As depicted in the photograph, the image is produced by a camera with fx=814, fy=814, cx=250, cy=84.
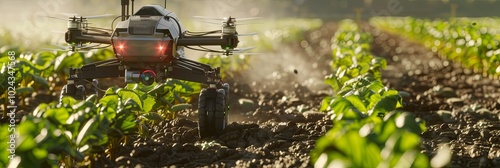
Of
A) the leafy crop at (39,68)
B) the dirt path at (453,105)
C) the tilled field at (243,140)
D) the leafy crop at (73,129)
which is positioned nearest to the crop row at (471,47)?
the dirt path at (453,105)

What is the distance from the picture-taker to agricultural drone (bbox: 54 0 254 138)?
20.2 feet

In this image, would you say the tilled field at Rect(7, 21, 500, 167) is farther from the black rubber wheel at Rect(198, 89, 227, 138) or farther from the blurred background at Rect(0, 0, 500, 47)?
the blurred background at Rect(0, 0, 500, 47)

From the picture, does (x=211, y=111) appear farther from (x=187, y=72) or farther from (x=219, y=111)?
(x=187, y=72)

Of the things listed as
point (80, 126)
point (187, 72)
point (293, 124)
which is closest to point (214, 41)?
point (187, 72)

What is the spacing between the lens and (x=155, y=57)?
20.3ft

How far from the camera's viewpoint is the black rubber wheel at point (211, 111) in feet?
20.4

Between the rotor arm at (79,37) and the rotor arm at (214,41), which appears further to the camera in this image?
the rotor arm at (79,37)

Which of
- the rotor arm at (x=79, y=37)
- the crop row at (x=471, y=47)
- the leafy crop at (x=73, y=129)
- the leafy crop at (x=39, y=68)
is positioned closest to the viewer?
the leafy crop at (x=73, y=129)

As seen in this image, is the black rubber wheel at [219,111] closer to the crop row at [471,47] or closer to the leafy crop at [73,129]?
the leafy crop at [73,129]

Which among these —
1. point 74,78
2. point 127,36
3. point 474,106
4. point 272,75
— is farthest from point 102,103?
point 272,75

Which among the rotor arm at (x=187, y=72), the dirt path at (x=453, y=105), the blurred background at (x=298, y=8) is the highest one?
the blurred background at (x=298, y=8)

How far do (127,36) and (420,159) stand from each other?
3.12 meters

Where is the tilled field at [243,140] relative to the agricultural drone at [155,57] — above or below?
below

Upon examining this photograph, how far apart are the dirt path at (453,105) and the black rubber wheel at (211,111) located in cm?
157
